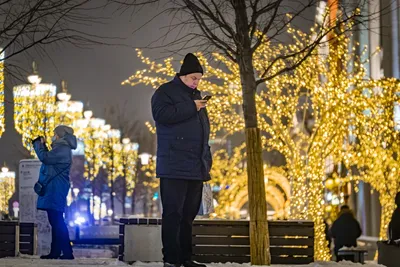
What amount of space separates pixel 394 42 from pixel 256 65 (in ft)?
96.2

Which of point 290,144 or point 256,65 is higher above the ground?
point 256,65

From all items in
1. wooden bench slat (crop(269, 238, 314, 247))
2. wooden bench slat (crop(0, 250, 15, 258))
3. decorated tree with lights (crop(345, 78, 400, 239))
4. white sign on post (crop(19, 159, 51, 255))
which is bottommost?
wooden bench slat (crop(0, 250, 15, 258))

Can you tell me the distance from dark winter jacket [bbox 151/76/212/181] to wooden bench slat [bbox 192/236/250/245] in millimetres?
2729

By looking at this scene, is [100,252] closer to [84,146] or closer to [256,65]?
[256,65]

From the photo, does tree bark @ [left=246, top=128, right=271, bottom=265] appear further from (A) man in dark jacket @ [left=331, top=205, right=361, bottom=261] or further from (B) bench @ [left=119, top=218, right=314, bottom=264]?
(A) man in dark jacket @ [left=331, top=205, right=361, bottom=261]

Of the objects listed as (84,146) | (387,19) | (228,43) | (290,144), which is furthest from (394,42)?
(228,43)

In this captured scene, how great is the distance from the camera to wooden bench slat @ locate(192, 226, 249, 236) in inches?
485

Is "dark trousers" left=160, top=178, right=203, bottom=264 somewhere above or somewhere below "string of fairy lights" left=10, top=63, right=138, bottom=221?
below

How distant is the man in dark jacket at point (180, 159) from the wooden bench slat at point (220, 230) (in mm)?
2524

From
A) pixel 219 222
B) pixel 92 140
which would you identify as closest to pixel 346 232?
pixel 219 222

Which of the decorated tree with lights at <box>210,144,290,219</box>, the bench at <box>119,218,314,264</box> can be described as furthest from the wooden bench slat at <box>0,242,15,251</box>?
the decorated tree with lights at <box>210,144,290,219</box>

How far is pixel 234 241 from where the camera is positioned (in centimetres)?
1230

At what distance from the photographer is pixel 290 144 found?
23422 mm

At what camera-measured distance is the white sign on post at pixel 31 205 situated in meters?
17.6
